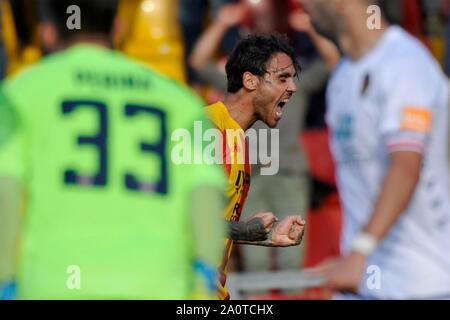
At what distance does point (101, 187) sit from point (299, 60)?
195 inches

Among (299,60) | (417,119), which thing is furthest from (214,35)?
(417,119)

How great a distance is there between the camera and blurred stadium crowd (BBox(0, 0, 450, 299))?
878cm

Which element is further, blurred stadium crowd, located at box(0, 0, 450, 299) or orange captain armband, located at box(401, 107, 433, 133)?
blurred stadium crowd, located at box(0, 0, 450, 299)

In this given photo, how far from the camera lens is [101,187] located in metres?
3.86

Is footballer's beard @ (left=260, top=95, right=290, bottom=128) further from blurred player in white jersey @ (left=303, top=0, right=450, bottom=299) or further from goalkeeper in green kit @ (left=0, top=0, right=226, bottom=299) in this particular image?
goalkeeper in green kit @ (left=0, top=0, right=226, bottom=299)

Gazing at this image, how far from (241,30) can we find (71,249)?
5.25 metres

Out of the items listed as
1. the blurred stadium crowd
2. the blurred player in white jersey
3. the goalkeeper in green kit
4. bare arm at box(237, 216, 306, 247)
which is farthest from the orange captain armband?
the blurred stadium crowd

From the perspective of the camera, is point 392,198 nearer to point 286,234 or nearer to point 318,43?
point 286,234

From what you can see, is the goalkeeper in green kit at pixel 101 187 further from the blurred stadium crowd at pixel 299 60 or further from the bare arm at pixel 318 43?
the bare arm at pixel 318 43

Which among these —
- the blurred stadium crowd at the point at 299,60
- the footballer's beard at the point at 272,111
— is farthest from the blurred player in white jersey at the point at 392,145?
the blurred stadium crowd at the point at 299,60

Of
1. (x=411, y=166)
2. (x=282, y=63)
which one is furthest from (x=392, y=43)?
(x=282, y=63)

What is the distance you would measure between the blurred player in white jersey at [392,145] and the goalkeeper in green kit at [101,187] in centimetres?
194

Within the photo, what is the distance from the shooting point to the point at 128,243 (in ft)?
12.7

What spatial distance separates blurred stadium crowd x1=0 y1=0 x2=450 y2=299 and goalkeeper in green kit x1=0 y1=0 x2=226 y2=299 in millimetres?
4473
